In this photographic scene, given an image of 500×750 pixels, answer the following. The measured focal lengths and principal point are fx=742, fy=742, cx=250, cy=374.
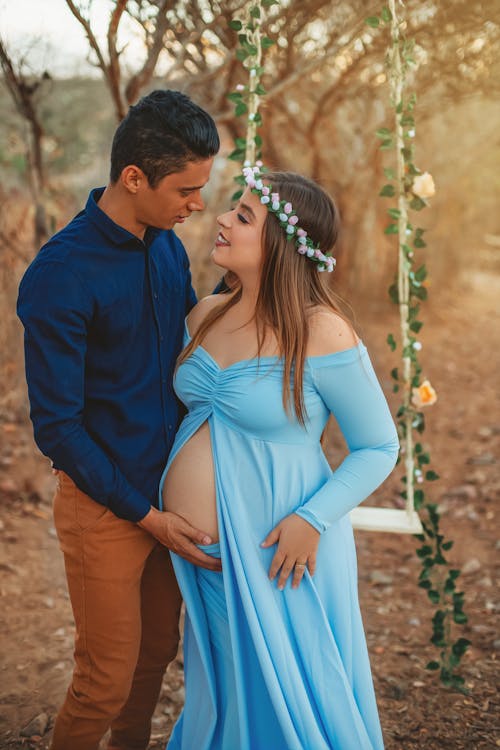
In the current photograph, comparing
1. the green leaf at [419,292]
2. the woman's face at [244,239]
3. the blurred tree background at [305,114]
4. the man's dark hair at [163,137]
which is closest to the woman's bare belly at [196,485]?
the woman's face at [244,239]

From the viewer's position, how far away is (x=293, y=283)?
2.22 m

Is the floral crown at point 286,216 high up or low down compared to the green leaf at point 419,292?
up

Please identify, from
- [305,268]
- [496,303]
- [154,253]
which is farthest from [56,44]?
[496,303]

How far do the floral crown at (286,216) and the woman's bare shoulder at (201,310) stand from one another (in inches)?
13.5

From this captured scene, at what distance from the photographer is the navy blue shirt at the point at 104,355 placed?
2.04 metres

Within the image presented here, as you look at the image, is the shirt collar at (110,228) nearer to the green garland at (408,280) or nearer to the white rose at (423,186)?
the green garland at (408,280)

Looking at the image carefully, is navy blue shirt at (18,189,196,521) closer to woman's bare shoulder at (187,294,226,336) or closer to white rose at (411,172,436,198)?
woman's bare shoulder at (187,294,226,336)

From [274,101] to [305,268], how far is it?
5.60 meters

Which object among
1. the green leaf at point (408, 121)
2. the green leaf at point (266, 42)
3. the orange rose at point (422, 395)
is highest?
the green leaf at point (266, 42)

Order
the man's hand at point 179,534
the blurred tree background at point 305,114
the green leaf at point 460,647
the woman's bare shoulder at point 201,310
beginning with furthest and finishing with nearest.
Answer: the blurred tree background at point 305,114, the green leaf at point 460,647, the woman's bare shoulder at point 201,310, the man's hand at point 179,534

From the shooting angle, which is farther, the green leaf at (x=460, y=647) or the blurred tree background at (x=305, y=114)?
the blurred tree background at (x=305, y=114)

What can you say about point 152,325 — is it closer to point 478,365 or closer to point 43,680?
point 43,680

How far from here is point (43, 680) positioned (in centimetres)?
329


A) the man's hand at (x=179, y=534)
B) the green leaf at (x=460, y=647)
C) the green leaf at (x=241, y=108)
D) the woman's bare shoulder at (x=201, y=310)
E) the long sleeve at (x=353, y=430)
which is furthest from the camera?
the green leaf at (x=460, y=647)
